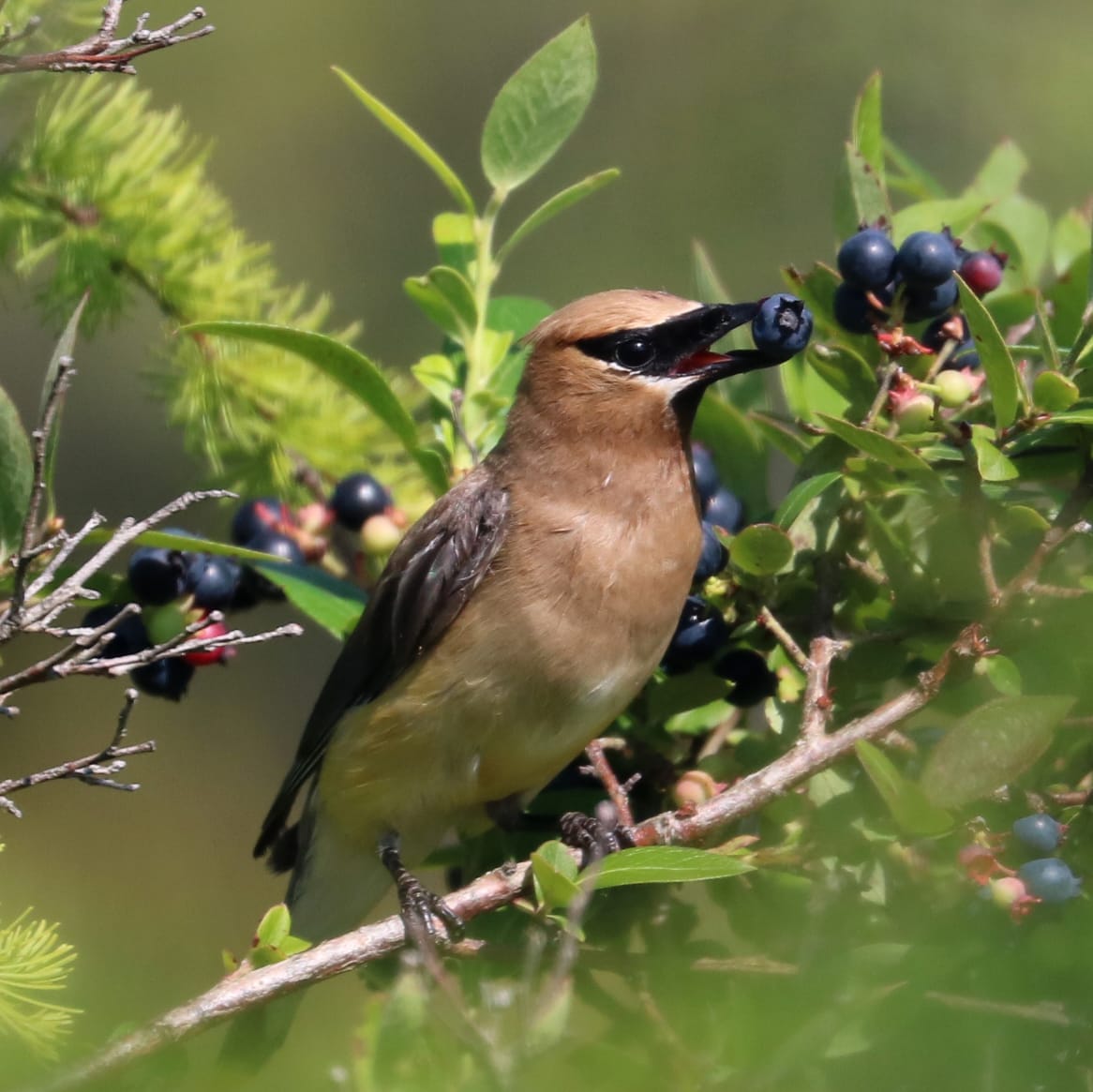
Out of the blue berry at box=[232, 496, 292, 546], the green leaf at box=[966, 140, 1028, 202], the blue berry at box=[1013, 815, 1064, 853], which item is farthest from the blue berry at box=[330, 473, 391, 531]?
the blue berry at box=[1013, 815, 1064, 853]

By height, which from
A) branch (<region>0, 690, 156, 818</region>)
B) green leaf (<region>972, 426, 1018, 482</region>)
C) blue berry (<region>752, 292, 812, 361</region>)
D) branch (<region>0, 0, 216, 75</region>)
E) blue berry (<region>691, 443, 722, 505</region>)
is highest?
branch (<region>0, 0, 216, 75</region>)

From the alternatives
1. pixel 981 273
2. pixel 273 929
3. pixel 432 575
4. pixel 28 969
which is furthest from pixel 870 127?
pixel 28 969

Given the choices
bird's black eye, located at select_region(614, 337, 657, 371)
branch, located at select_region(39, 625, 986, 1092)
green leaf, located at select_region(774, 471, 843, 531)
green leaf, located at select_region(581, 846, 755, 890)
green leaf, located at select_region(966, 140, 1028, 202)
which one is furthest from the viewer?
green leaf, located at select_region(966, 140, 1028, 202)

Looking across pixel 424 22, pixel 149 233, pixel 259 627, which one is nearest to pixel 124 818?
pixel 259 627

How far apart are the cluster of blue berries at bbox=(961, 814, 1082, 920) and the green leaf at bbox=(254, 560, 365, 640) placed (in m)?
1.41

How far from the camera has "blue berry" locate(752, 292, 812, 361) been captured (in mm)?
3176

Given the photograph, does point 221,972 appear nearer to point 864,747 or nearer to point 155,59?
point 864,747

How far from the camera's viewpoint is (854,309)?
3262 millimetres

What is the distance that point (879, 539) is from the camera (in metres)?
3.04

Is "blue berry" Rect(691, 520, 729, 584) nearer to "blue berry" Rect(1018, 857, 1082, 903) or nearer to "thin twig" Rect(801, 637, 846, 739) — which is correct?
"thin twig" Rect(801, 637, 846, 739)

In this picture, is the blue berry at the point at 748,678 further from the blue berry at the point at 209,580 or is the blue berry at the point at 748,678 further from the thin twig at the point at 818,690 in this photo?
the blue berry at the point at 209,580

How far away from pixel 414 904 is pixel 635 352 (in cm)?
134

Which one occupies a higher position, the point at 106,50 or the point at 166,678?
the point at 106,50

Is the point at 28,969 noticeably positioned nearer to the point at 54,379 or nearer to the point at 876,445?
the point at 54,379
